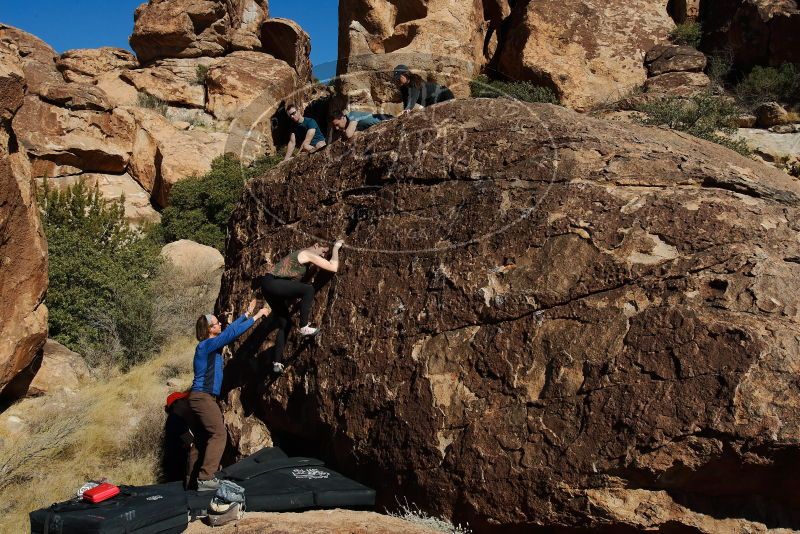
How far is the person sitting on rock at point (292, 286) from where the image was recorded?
5.54m

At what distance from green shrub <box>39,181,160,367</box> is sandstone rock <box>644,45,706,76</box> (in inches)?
512

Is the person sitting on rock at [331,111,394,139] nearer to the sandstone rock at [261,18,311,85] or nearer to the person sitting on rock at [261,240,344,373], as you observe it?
the person sitting on rock at [261,240,344,373]

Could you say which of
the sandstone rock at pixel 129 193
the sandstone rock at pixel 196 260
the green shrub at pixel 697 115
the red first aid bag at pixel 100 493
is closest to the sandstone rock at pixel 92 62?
the sandstone rock at pixel 129 193

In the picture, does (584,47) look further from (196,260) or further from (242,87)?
(242,87)

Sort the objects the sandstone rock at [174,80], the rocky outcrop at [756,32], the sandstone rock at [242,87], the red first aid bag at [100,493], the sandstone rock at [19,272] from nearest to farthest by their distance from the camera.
→ the red first aid bag at [100,493], the sandstone rock at [19,272], the rocky outcrop at [756,32], the sandstone rock at [242,87], the sandstone rock at [174,80]

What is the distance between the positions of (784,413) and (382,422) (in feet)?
8.07

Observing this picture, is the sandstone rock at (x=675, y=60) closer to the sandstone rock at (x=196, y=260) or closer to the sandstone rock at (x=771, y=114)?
the sandstone rock at (x=771, y=114)

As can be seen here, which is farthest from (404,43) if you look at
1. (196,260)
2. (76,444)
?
(76,444)

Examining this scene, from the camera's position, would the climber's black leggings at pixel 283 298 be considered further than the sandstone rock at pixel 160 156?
No

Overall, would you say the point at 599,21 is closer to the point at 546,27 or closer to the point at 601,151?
the point at 546,27

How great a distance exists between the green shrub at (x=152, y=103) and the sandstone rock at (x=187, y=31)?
2312 mm

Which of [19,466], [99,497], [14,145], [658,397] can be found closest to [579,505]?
[658,397]

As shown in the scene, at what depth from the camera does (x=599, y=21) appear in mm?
18281

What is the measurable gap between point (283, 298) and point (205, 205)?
15.3 m
